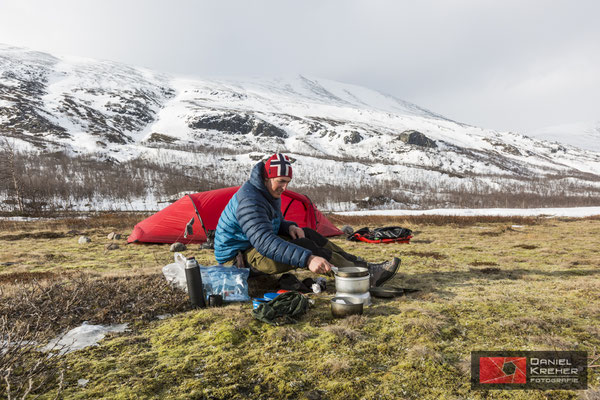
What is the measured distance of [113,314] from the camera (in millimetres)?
3965

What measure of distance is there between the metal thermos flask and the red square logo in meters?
3.38

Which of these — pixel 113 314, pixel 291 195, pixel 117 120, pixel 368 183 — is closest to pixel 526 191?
pixel 368 183

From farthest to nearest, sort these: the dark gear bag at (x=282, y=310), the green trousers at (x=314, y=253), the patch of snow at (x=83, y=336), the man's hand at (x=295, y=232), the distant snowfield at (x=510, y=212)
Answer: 1. the distant snowfield at (x=510, y=212)
2. the man's hand at (x=295, y=232)
3. the green trousers at (x=314, y=253)
4. the dark gear bag at (x=282, y=310)
5. the patch of snow at (x=83, y=336)

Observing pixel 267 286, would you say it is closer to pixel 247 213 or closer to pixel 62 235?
pixel 247 213

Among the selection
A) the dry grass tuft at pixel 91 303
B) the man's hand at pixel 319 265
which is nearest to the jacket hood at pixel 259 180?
→ the man's hand at pixel 319 265

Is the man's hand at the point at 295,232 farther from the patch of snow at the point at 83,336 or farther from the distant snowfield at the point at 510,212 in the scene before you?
the distant snowfield at the point at 510,212

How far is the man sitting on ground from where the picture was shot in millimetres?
4062

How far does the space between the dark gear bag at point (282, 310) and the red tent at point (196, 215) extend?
6.11m

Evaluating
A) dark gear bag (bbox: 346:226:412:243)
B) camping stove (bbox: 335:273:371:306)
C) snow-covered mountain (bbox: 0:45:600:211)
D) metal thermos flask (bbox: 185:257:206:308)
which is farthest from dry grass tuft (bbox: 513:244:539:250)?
snow-covered mountain (bbox: 0:45:600:211)

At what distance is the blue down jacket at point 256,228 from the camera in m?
→ 4.05

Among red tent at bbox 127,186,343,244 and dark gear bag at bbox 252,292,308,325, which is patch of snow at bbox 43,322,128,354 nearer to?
dark gear bag at bbox 252,292,308,325

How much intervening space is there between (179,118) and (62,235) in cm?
15946

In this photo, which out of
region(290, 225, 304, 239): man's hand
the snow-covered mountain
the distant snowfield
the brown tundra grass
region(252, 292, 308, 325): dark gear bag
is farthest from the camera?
the snow-covered mountain

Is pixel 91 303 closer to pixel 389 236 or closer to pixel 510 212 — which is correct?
pixel 389 236
